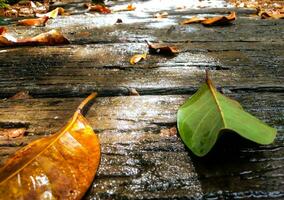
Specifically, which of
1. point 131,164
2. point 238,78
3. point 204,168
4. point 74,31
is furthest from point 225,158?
point 74,31

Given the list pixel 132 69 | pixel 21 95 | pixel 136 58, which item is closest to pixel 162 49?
pixel 136 58

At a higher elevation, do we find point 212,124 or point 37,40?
point 212,124

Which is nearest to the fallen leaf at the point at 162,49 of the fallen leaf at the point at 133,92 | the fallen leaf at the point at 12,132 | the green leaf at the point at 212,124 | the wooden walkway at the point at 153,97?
the wooden walkway at the point at 153,97

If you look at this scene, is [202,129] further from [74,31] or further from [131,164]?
[74,31]

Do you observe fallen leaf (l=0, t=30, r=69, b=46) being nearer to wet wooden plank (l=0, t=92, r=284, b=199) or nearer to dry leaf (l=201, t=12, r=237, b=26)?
wet wooden plank (l=0, t=92, r=284, b=199)

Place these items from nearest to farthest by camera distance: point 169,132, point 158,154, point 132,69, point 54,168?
point 54,168
point 158,154
point 169,132
point 132,69

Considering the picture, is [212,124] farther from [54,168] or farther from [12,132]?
[12,132]

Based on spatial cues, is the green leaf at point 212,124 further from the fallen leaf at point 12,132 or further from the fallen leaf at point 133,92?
the fallen leaf at point 12,132

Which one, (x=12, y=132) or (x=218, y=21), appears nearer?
(x=12, y=132)
